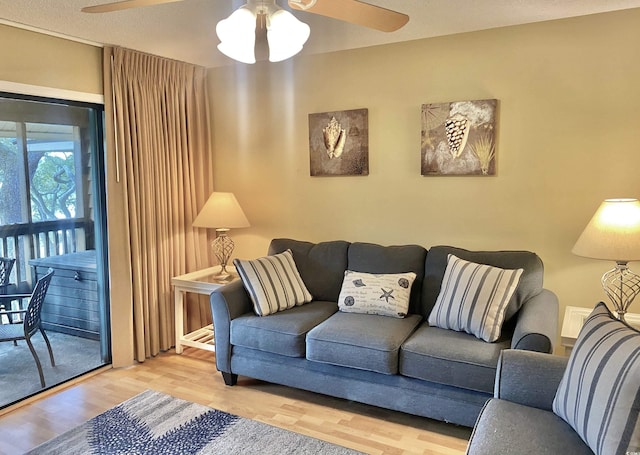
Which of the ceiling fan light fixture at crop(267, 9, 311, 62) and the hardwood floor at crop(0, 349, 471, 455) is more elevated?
the ceiling fan light fixture at crop(267, 9, 311, 62)

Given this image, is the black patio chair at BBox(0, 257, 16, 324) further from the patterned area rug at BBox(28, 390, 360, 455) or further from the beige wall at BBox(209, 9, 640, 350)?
the beige wall at BBox(209, 9, 640, 350)

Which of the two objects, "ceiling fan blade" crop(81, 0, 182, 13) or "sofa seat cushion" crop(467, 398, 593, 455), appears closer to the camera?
"sofa seat cushion" crop(467, 398, 593, 455)

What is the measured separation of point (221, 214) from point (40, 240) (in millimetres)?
1233

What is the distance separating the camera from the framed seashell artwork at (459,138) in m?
3.17

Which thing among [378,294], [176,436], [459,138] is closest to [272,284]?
[378,294]

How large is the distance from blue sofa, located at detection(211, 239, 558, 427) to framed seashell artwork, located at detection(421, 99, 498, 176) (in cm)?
59

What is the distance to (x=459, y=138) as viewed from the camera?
128 inches

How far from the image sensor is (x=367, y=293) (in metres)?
3.10

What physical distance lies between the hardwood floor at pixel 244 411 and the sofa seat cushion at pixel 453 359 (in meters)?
0.34

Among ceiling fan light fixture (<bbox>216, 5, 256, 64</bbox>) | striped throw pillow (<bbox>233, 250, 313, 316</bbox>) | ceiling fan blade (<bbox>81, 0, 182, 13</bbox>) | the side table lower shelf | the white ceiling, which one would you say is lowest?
the side table lower shelf

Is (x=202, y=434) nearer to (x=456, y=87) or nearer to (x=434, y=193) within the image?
(x=434, y=193)

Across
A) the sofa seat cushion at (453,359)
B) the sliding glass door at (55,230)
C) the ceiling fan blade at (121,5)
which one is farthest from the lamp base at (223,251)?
the ceiling fan blade at (121,5)

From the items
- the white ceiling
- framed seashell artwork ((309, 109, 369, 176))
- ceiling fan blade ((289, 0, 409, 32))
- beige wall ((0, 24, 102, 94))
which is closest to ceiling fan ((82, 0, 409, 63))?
ceiling fan blade ((289, 0, 409, 32))

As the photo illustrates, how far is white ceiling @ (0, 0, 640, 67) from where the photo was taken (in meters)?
2.59
